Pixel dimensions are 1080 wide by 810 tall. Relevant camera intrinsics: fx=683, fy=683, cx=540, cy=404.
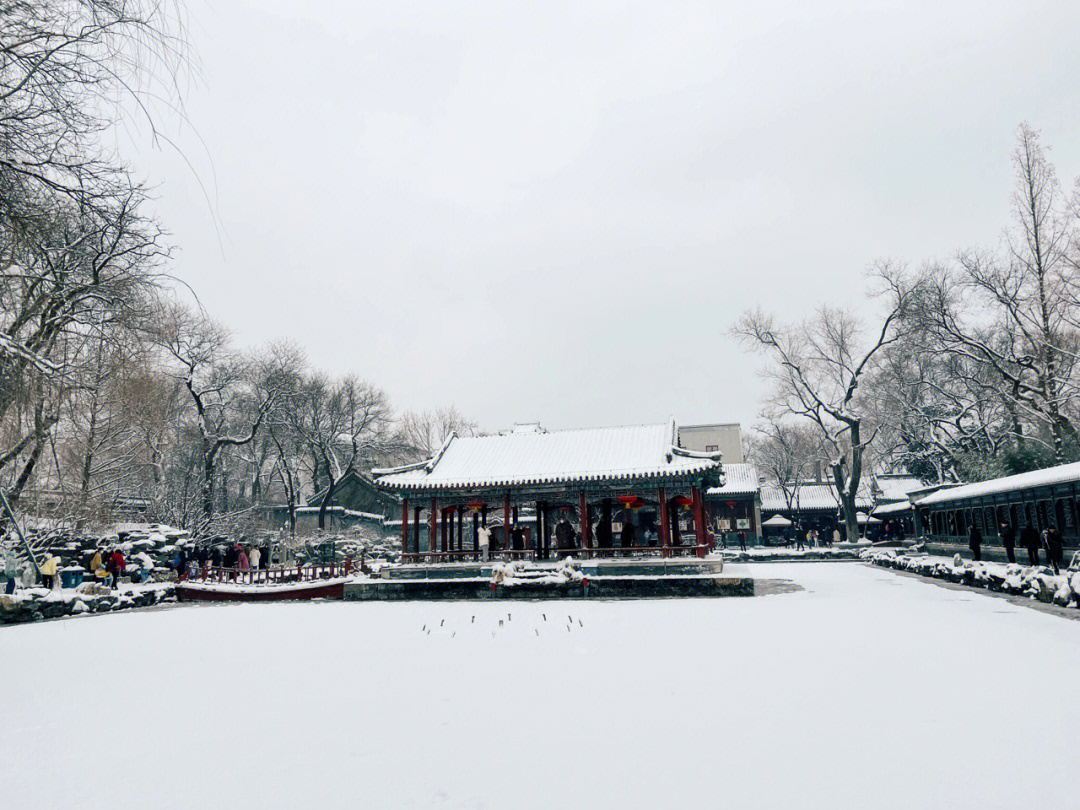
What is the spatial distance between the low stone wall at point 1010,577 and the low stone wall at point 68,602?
2127cm

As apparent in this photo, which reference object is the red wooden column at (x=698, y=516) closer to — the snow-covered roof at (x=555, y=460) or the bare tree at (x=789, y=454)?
the snow-covered roof at (x=555, y=460)

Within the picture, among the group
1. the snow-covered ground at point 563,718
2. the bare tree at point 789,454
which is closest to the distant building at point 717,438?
the bare tree at point 789,454

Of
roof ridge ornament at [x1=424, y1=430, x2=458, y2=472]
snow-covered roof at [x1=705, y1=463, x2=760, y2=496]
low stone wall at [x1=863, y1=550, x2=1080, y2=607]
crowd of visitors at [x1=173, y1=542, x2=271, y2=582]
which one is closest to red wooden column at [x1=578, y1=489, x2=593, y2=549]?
roof ridge ornament at [x1=424, y1=430, x2=458, y2=472]

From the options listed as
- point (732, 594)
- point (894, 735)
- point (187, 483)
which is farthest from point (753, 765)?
point (187, 483)

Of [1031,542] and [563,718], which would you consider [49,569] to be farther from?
[1031,542]

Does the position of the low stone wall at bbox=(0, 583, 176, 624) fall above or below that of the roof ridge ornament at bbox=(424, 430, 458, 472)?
below

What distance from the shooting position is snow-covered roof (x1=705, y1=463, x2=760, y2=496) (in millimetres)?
43438

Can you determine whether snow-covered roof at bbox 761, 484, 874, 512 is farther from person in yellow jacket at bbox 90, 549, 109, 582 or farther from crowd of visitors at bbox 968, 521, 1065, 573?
person in yellow jacket at bbox 90, 549, 109, 582

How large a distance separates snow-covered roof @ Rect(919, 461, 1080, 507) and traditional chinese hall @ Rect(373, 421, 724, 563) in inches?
304

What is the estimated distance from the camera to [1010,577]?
15.0m

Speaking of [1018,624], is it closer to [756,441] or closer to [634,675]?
[634,675]

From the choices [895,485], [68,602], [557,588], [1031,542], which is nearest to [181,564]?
[68,602]

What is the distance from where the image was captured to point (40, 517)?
1770cm

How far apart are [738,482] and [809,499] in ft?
20.7
